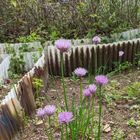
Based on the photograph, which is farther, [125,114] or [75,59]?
[75,59]

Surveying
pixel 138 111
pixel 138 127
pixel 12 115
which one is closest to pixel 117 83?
pixel 138 111

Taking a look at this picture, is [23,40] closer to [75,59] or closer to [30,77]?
[75,59]

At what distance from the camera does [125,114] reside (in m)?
4.76

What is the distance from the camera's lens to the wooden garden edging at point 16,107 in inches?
157

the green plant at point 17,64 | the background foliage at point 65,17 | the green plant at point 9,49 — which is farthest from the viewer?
the background foliage at point 65,17

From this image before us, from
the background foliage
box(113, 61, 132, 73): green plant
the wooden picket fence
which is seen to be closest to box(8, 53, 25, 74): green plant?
the wooden picket fence

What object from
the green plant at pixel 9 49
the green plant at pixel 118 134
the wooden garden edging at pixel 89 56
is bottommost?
the green plant at pixel 118 134

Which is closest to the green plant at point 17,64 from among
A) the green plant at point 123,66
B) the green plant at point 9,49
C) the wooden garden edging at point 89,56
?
the green plant at point 9,49

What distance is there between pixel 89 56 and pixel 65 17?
1259 millimetres

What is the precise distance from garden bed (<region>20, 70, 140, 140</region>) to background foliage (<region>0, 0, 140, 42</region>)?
1.49 meters

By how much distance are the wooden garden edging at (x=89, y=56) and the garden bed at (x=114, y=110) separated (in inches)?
17.2

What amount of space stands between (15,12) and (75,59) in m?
1.68

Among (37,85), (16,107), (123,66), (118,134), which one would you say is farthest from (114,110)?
(123,66)

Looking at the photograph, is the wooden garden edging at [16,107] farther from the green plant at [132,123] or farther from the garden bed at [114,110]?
the green plant at [132,123]
